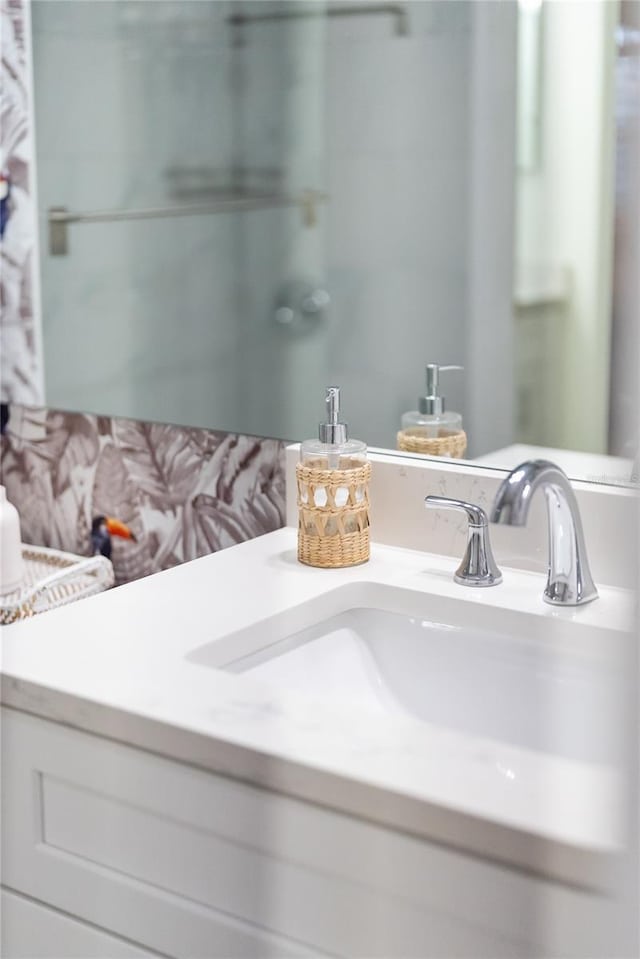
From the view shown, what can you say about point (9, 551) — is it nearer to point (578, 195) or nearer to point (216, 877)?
point (216, 877)

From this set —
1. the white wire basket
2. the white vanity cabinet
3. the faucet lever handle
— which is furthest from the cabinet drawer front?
the faucet lever handle

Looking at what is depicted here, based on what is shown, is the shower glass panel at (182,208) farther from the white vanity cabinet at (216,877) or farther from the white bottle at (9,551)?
the white vanity cabinet at (216,877)

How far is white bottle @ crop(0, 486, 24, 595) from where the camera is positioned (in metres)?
1.07

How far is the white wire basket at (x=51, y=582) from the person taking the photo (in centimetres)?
106

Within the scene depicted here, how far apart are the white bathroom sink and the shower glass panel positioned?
0.28 metres

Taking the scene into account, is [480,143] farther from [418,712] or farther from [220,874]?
[220,874]

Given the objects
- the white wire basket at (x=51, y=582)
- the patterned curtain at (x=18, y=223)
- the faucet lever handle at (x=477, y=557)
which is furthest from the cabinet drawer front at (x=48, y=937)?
the patterned curtain at (x=18, y=223)

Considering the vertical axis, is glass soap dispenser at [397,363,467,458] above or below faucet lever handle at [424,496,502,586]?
above

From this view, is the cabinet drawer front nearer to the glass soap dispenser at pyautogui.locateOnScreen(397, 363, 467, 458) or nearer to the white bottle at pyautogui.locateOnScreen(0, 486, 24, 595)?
the white bottle at pyautogui.locateOnScreen(0, 486, 24, 595)

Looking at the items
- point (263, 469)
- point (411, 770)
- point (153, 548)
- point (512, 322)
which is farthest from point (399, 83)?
point (411, 770)

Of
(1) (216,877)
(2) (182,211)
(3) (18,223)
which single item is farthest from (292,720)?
(3) (18,223)

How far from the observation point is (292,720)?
2.35 ft

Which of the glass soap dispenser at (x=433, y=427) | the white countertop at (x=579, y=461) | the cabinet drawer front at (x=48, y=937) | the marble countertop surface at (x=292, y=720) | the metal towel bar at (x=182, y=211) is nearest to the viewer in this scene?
the marble countertop surface at (x=292, y=720)

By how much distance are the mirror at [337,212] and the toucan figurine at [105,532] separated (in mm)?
128
